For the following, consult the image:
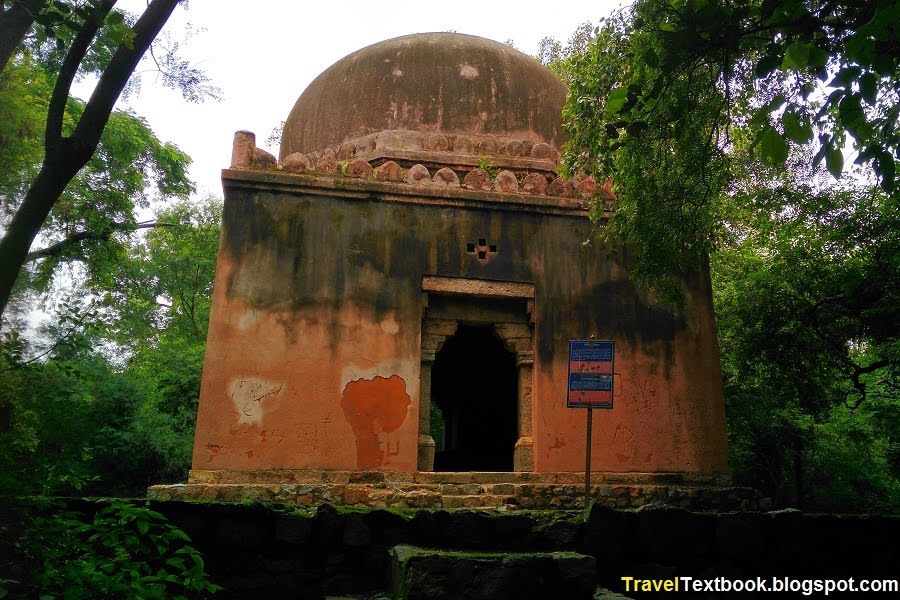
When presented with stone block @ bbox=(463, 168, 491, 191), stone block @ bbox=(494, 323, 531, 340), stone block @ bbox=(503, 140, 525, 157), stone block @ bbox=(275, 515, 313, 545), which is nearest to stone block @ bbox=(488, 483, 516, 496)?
stone block @ bbox=(494, 323, 531, 340)

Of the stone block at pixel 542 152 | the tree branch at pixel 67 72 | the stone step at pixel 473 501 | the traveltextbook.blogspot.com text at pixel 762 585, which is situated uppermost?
the stone block at pixel 542 152

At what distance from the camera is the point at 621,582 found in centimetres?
411

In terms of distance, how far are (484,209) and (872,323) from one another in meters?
5.35

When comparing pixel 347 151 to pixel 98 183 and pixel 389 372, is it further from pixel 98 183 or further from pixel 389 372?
pixel 98 183

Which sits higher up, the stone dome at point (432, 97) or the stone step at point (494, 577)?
the stone dome at point (432, 97)

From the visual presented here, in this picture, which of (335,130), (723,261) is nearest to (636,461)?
(335,130)

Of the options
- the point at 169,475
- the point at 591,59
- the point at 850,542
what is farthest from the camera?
the point at 169,475

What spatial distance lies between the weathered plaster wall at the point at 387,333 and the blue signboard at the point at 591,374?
113 cm

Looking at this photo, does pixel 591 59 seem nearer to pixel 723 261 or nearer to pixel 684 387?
pixel 684 387

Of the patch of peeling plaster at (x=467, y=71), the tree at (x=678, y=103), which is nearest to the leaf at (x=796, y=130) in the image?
the tree at (x=678, y=103)

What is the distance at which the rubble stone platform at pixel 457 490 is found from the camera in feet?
19.6

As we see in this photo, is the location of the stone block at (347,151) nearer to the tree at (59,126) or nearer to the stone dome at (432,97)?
the stone dome at (432,97)

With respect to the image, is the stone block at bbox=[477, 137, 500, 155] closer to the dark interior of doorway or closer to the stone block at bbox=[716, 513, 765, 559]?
the dark interior of doorway

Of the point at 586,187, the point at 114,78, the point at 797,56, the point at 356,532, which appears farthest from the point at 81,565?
the point at 586,187
